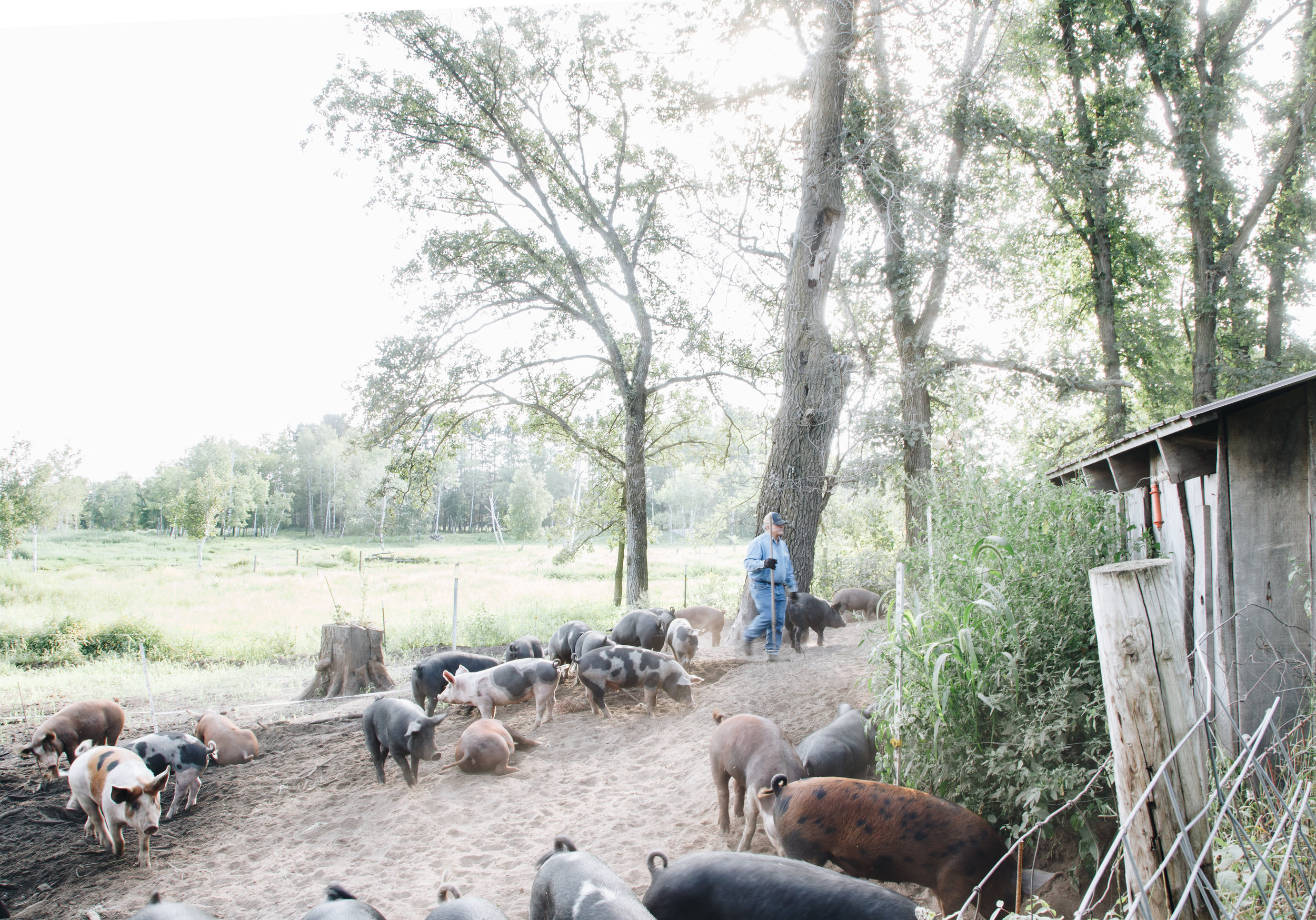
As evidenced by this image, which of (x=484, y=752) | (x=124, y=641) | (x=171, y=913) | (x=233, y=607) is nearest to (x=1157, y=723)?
(x=171, y=913)

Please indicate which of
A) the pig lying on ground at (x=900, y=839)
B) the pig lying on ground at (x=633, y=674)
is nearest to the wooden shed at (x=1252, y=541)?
the pig lying on ground at (x=900, y=839)

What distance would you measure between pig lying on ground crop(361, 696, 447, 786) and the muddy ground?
181mm

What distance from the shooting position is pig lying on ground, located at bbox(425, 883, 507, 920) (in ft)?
8.82

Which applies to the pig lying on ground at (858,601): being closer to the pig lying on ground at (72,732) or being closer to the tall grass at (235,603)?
the tall grass at (235,603)

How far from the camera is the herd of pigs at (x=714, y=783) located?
8.60ft

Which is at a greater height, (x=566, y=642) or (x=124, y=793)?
(x=566, y=642)

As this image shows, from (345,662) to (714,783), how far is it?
5731 mm

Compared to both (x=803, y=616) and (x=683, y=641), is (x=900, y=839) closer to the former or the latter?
(x=683, y=641)

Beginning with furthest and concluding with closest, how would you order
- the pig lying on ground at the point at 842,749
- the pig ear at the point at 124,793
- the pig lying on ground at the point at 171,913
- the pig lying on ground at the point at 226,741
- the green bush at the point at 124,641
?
1. the green bush at the point at 124,641
2. the pig lying on ground at the point at 226,741
3. the pig ear at the point at 124,793
4. the pig lying on ground at the point at 842,749
5. the pig lying on ground at the point at 171,913

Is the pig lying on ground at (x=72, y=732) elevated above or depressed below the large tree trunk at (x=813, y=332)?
below

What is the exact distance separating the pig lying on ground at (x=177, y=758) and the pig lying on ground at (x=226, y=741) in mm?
438

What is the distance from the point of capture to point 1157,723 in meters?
1.78

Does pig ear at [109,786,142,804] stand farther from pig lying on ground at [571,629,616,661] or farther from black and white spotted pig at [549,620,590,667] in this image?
black and white spotted pig at [549,620,590,667]

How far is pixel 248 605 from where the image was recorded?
698 inches
